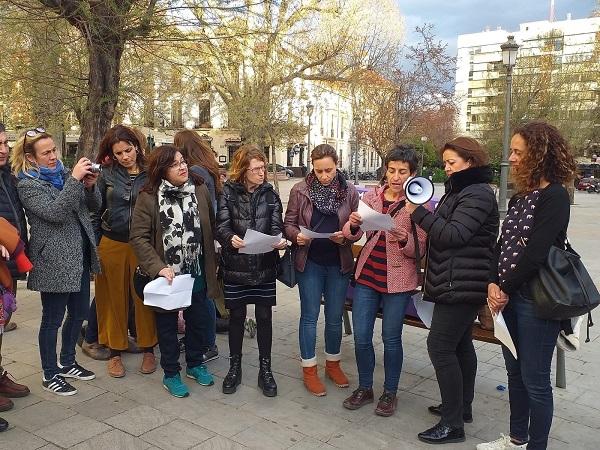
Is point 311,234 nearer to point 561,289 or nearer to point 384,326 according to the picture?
point 384,326

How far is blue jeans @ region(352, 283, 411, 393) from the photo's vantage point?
3510 millimetres

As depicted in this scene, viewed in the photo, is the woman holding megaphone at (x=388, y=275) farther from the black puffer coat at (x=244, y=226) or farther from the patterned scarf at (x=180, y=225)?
the patterned scarf at (x=180, y=225)

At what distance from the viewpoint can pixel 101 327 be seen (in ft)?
14.6

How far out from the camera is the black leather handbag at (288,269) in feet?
12.8

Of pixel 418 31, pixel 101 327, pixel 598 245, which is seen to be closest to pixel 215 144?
pixel 418 31

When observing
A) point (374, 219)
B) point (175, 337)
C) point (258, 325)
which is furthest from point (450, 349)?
point (175, 337)

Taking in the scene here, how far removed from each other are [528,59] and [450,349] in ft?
121

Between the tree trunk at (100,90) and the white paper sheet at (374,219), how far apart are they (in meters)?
4.16

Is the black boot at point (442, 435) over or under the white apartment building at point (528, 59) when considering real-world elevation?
under

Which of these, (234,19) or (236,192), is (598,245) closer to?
(234,19)

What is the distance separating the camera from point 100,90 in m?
6.90

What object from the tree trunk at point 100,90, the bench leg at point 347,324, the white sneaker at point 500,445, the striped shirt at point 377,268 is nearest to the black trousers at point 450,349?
the white sneaker at point 500,445

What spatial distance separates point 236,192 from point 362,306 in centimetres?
120

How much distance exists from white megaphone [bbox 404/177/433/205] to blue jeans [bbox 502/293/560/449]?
2.39 feet
